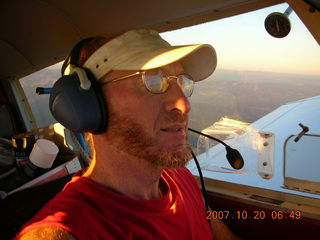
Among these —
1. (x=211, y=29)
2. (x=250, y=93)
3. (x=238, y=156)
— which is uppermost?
(x=211, y=29)

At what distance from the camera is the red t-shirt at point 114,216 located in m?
0.81

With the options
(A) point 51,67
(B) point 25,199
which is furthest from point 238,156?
(A) point 51,67

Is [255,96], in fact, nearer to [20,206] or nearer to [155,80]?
[155,80]

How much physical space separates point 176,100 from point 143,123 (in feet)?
0.51

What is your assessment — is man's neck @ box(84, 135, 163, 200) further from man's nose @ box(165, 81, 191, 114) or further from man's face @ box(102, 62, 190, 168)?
man's nose @ box(165, 81, 191, 114)

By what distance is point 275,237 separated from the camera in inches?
56.6

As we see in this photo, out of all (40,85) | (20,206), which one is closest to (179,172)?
(20,206)

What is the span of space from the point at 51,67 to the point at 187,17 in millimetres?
1466

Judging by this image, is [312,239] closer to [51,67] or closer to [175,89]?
[175,89]

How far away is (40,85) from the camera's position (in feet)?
8.53

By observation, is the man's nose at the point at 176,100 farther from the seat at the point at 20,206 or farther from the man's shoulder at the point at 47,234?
the seat at the point at 20,206

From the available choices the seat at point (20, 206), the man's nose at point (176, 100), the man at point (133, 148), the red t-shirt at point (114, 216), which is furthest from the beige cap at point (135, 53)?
the seat at point (20, 206)

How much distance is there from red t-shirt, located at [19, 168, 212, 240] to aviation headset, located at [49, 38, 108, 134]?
22 centimetres

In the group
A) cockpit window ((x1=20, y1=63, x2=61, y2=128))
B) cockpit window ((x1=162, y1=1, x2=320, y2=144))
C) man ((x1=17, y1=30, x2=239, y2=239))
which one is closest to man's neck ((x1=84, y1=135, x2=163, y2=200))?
man ((x1=17, y1=30, x2=239, y2=239))
